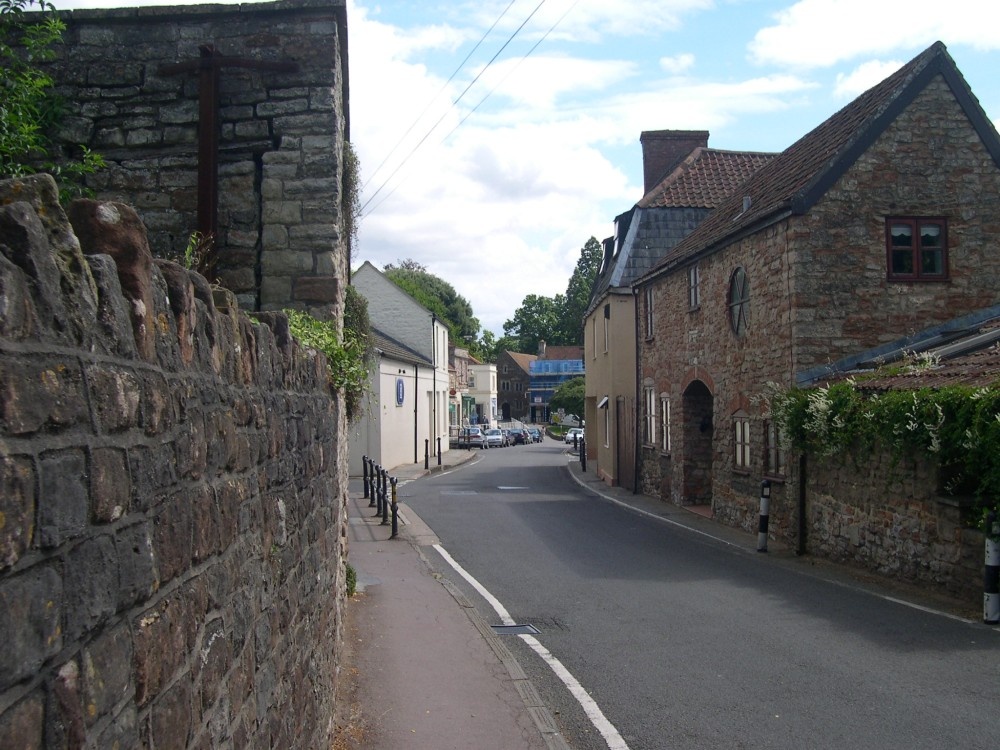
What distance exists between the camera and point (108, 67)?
30.1 ft

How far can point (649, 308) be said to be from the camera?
26.4 m

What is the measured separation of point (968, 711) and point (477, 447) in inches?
2062

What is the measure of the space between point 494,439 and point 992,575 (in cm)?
5195

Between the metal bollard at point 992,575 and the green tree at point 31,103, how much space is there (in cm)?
944

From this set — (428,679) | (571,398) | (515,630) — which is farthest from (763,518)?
(571,398)

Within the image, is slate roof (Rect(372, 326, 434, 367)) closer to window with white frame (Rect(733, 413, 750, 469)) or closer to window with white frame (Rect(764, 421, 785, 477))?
window with white frame (Rect(733, 413, 750, 469))

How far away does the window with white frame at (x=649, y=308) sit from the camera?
2611cm

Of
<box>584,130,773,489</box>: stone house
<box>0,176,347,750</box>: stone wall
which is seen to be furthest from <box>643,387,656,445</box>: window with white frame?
<box>0,176,347,750</box>: stone wall

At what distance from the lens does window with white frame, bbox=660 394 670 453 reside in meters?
24.6

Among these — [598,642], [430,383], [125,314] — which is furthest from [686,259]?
[430,383]

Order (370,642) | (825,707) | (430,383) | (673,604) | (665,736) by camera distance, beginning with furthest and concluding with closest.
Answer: (430,383)
(673,604)
(370,642)
(825,707)
(665,736)

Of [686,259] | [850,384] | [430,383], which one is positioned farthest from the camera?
[430,383]

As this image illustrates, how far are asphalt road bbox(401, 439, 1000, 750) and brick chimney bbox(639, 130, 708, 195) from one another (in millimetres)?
19805

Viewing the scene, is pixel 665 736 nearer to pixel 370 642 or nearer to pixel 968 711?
pixel 968 711
